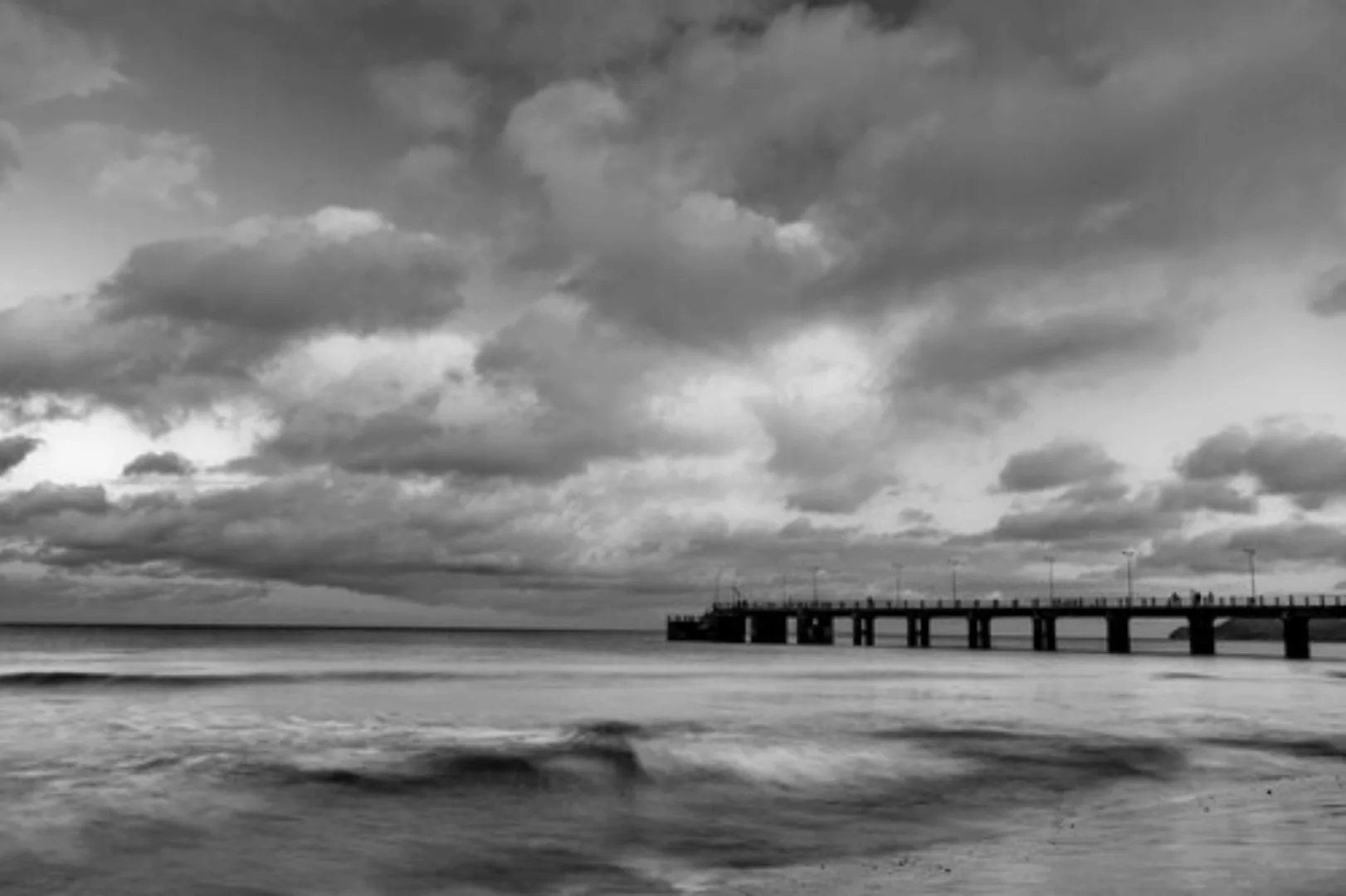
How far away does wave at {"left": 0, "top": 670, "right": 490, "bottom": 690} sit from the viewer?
71.9 metres

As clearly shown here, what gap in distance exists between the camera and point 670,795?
26656 mm

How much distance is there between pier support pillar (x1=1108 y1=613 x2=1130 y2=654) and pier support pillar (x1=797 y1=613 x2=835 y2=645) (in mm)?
52788

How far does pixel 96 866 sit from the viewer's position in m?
18.5

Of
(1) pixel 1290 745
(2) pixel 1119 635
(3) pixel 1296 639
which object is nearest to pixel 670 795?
(1) pixel 1290 745

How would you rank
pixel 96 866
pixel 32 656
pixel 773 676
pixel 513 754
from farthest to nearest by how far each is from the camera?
pixel 32 656, pixel 773 676, pixel 513 754, pixel 96 866

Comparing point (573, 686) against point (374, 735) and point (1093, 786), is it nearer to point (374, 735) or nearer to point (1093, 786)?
point (374, 735)

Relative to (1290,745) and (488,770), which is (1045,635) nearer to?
(1290,745)

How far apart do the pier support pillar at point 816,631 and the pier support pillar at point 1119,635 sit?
173 feet

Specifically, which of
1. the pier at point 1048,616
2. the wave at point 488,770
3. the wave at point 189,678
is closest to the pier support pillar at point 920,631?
the pier at point 1048,616

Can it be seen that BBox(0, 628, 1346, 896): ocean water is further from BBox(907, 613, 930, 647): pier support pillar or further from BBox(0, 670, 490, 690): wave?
BBox(907, 613, 930, 647): pier support pillar

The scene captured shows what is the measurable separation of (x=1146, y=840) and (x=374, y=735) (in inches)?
1123

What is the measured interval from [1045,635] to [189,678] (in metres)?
117

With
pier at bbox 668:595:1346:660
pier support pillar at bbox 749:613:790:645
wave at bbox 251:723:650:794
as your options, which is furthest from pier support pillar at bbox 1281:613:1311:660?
wave at bbox 251:723:650:794

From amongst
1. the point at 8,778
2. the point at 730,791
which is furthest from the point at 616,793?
the point at 8,778
